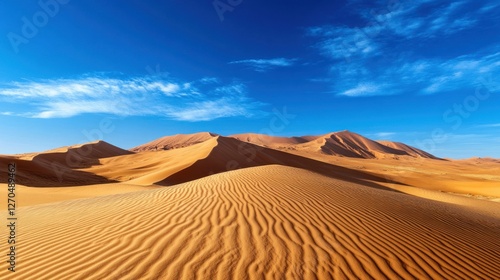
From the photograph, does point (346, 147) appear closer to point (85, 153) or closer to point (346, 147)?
point (346, 147)

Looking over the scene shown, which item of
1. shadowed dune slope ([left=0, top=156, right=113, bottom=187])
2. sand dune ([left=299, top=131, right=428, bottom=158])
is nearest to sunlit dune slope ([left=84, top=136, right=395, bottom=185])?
shadowed dune slope ([left=0, top=156, right=113, bottom=187])

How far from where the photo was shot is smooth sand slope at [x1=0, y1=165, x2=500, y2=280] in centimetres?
358

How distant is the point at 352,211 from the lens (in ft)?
22.1

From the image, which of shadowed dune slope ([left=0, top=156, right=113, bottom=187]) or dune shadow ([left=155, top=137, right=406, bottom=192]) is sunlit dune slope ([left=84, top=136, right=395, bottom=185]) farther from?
shadowed dune slope ([left=0, top=156, right=113, bottom=187])

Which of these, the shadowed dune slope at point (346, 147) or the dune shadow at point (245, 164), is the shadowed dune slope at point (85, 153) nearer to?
the dune shadow at point (245, 164)

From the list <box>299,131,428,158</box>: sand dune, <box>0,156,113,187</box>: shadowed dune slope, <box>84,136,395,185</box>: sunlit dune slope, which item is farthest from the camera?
<box>299,131,428,158</box>: sand dune

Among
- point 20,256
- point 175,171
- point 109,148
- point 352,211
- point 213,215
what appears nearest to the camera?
point 20,256

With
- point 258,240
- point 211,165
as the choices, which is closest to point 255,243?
point 258,240

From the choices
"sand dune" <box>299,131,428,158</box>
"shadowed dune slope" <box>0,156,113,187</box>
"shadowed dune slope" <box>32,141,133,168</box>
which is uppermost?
"sand dune" <box>299,131,428,158</box>

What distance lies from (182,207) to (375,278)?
4.76 meters

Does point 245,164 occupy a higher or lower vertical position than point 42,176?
higher

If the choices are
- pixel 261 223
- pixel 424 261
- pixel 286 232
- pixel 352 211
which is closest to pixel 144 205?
pixel 261 223

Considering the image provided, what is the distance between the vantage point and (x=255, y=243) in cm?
432

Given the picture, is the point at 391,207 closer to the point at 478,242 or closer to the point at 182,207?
the point at 478,242
